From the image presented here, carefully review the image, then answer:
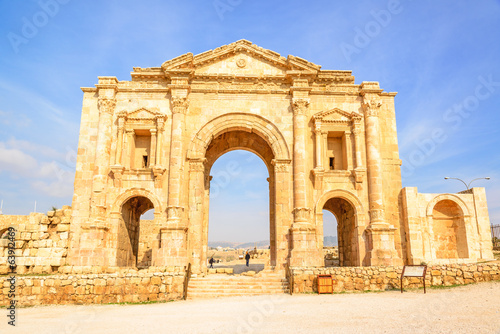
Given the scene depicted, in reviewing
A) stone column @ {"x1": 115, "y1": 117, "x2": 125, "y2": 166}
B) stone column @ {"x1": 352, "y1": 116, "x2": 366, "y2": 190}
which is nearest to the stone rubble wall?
stone column @ {"x1": 115, "y1": 117, "x2": 125, "y2": 166}

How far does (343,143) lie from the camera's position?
19.8 metres

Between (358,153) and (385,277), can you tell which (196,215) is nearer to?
(358,153)

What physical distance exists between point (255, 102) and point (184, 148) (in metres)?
4.27

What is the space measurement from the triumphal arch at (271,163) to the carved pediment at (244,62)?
0.17 ft

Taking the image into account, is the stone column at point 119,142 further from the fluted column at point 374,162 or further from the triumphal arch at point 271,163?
the fluted column at point 374,162

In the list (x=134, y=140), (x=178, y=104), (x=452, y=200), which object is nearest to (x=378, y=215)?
(x=452, y=200)

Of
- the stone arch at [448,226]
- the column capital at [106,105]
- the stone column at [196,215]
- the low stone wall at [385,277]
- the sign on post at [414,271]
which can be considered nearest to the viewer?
the sign on post at [414,271]

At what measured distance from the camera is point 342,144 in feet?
65.7

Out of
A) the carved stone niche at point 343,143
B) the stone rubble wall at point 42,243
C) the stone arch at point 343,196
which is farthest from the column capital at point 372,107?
the stone rubble wall at point 42,243

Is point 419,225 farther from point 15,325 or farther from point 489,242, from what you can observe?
point 15,325

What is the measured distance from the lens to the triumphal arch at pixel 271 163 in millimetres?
17578

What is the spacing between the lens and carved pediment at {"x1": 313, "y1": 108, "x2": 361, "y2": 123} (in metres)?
19.2

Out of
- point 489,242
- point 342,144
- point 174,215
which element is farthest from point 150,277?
point 489,242

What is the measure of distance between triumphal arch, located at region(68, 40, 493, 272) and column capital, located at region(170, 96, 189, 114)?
49 millimetres
